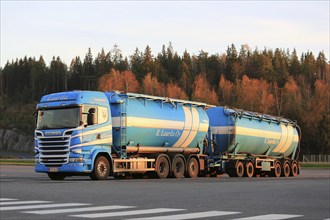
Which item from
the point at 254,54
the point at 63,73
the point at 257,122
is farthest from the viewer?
the point at 63,73

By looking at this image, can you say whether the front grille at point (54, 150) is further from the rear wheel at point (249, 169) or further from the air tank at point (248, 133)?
the rear wheel at point (249, 169)

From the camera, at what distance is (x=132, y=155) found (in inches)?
1038

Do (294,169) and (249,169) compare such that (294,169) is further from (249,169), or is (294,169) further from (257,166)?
(249,169)

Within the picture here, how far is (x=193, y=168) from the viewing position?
29750mm

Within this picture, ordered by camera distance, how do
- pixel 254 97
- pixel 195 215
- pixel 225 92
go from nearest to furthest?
1. pixel 195 215
2. pixel 254 97
3. pixel 225 92

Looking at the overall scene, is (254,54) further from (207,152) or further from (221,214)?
(221,214)

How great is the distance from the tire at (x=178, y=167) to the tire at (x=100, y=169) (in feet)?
14.4

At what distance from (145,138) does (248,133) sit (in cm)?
826

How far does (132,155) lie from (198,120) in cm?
528

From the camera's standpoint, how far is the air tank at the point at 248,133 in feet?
103

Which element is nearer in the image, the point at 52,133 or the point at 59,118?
the point at 52,133

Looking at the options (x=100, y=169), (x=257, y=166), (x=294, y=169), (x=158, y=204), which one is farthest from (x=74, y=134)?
(x=294, y=169)

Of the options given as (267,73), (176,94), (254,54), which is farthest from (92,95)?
(254,54)

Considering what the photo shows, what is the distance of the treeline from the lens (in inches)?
4833
